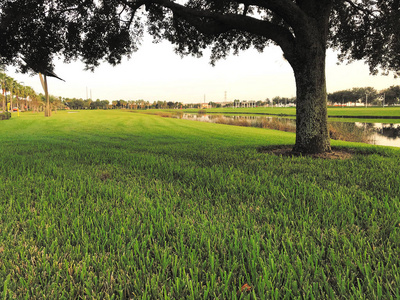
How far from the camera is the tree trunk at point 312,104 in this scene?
632 cm

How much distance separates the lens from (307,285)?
149 cm

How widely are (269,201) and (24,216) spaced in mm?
2863

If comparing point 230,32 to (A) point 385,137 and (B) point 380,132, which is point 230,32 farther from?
(B) point 380,132

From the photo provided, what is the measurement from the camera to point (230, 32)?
10312mm

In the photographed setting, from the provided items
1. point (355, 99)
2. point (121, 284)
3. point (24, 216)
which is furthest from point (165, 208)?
point (355, 99)

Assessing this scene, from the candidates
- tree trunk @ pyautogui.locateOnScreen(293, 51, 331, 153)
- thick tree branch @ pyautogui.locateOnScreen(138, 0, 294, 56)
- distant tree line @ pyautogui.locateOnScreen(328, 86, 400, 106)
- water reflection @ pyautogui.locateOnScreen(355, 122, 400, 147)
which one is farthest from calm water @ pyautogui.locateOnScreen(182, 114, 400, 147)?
distant tree line @ pyautogui.locateOnScreen(328, 86, 400, 106)

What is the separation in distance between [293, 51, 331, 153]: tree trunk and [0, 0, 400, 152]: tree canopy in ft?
0.08

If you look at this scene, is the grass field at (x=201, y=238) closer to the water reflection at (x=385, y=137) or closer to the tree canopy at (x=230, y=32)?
the tree canopy at (x=230, y=32)

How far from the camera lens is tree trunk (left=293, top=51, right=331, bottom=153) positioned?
249 inches

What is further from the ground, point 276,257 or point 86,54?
point 86,54

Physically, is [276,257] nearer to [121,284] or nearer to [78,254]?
[121,284]

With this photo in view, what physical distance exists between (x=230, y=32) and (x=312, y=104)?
588 centimetres

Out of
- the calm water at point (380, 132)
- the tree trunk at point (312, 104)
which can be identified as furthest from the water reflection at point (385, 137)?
the tree trunk at point (312, 104)

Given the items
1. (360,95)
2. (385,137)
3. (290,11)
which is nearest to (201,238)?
(290,11)
